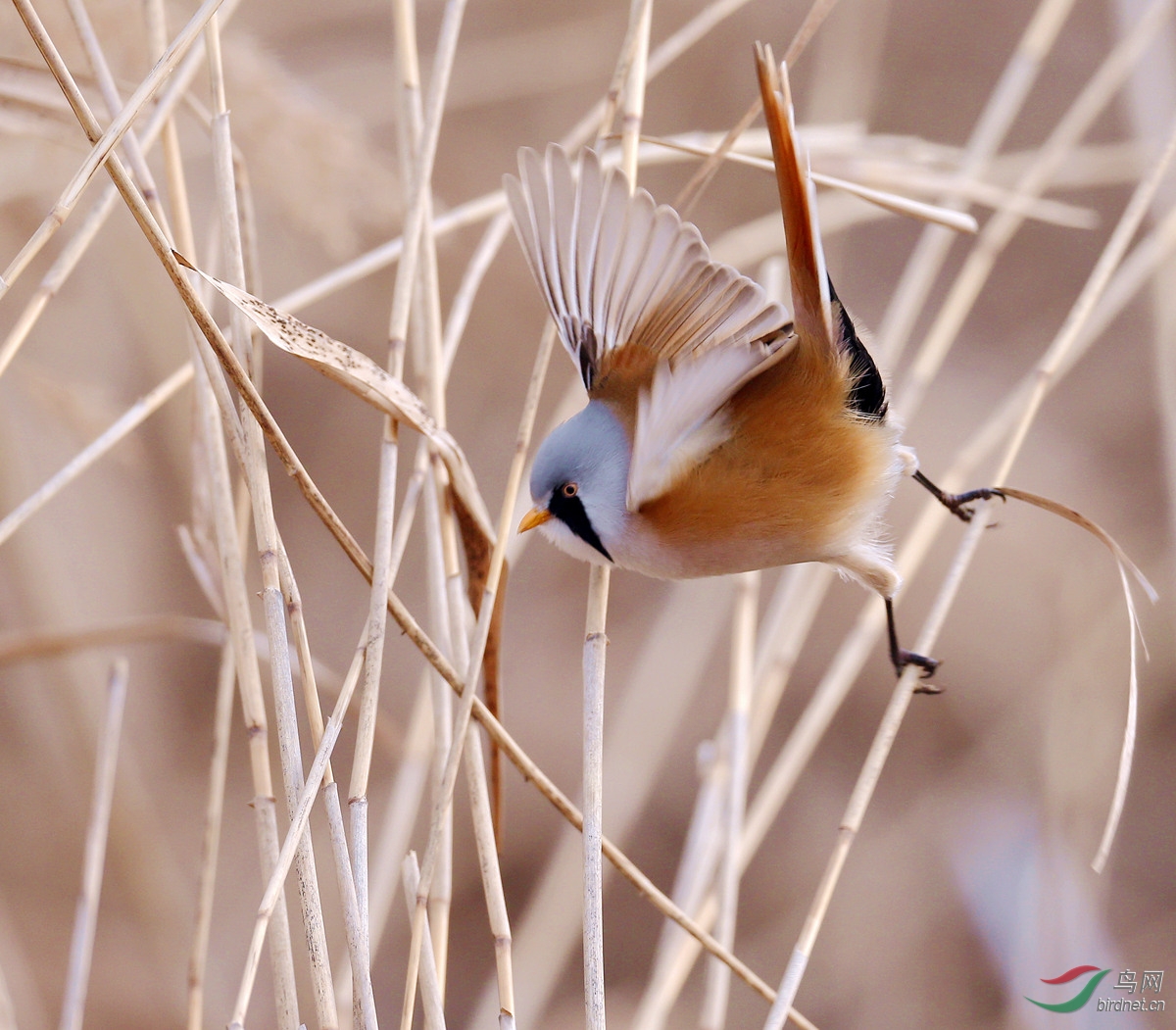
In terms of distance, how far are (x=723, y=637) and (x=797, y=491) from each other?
5.03 feet

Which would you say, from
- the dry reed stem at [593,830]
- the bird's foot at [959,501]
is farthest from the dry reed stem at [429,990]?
the bird's foot at [959,501]

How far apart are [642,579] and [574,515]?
4.95ft

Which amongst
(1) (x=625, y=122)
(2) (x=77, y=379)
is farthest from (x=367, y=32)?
(1) (x=625, y=122)

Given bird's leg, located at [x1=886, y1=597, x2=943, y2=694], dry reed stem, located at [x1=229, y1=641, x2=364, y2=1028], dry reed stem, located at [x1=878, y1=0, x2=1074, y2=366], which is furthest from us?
dry reed stem, located at [x1=878, y1=0, x2=1074, y2=366]

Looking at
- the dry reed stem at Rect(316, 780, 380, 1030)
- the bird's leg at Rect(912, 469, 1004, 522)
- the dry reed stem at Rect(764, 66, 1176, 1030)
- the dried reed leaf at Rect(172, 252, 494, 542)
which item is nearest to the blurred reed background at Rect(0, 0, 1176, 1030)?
the bird's leg at Rect(912, 469, 1004, 522)

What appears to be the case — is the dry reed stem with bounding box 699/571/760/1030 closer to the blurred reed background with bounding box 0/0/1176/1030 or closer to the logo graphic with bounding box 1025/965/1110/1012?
the blurred reed background with bounding box 0/0/1176/1030

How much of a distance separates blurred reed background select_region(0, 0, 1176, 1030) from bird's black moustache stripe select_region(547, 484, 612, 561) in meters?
0.36

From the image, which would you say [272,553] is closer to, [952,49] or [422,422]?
[422,422]

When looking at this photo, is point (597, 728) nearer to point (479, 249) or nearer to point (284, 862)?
point (284, 862)

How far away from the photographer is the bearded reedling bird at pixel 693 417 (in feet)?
3.37

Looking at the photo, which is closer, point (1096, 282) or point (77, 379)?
point (1096, 282)

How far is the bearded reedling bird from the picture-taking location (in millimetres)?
1028

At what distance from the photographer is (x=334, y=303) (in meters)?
2.33

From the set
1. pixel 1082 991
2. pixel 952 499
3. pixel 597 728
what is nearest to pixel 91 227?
pixel 597 728
